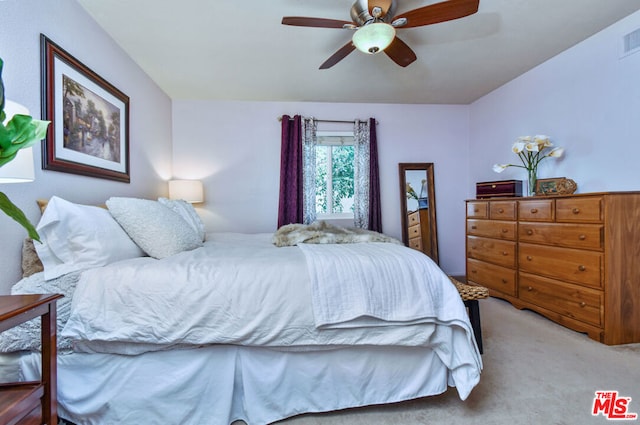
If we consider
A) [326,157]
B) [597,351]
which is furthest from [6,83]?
[597,351]

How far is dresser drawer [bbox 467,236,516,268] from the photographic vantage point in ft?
8.79

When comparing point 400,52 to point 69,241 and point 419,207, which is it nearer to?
point 419,207

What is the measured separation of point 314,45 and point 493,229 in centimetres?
254

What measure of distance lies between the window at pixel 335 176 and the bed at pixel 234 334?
236cm

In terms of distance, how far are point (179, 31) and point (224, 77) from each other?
0.76 metres

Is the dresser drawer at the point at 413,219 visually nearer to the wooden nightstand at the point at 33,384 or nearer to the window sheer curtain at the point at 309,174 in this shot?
the window sheer curtain at the point at 309,174

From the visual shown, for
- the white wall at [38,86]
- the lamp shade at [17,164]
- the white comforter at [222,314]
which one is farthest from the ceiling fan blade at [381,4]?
the white wall at [38,86]

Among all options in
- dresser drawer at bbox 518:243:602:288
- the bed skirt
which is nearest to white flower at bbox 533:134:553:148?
dresser drawer at bbox 518:243:602:288

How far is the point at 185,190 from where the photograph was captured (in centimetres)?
315

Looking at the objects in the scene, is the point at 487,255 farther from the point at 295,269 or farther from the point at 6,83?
the point at 6,83

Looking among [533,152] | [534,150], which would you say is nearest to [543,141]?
[534,150]

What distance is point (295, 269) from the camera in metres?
1.34

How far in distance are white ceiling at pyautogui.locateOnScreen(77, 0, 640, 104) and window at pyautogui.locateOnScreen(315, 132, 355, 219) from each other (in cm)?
62

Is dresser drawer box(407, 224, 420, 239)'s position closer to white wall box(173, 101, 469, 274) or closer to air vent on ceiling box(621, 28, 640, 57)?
white wall box(173, 101, 469, 274)
